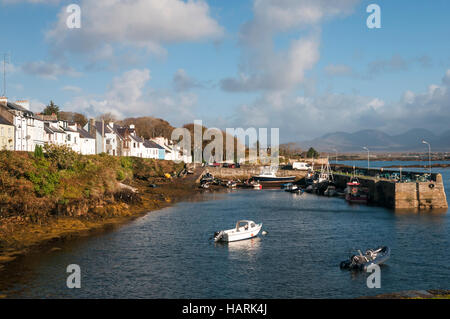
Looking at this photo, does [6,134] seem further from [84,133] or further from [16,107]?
[84,133]

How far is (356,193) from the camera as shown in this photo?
239 feet

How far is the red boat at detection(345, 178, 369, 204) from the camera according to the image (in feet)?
230

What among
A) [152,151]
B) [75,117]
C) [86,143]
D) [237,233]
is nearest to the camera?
[237,233]

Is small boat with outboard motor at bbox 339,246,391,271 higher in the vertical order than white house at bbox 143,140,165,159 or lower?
lower

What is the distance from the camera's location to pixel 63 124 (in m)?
75.7

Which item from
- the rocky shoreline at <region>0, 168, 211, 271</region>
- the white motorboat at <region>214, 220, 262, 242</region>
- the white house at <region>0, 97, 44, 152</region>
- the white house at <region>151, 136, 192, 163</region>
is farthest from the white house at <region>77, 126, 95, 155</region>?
the white motorboat at <region>214, 220, 262, 242</region>

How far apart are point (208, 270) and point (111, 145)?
6971cm

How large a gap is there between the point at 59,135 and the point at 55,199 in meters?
30.2

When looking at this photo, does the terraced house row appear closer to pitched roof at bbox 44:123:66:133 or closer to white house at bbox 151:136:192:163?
pitched roof at bbox 44:123:66:133

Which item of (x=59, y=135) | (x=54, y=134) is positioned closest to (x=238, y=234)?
(x=54, y=134)

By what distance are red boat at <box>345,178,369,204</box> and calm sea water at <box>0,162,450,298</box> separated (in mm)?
16945
